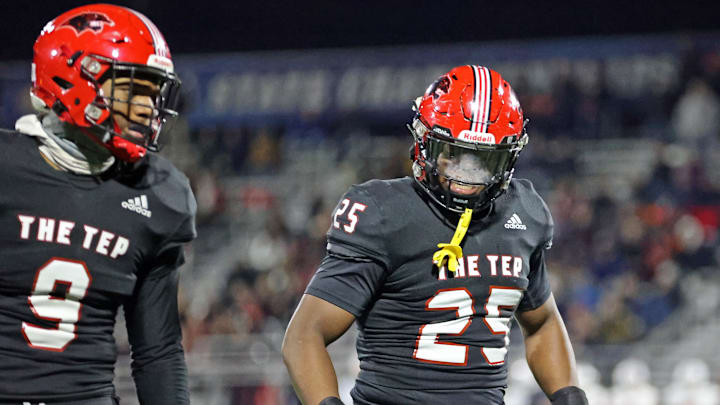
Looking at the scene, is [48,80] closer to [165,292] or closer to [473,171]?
[165,292]

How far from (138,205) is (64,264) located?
276 mm

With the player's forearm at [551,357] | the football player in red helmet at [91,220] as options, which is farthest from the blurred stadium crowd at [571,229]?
the football player in red helmet at [91,220]

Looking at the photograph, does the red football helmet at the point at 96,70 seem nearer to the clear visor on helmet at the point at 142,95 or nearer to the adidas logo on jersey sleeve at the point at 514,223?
the clear visor on helmet at the point at 142,95

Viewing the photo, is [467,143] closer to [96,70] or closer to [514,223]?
[514,223]

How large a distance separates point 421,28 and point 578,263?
6.78 metres

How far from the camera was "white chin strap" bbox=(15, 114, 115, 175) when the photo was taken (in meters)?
2.64

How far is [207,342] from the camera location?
934 centimetres

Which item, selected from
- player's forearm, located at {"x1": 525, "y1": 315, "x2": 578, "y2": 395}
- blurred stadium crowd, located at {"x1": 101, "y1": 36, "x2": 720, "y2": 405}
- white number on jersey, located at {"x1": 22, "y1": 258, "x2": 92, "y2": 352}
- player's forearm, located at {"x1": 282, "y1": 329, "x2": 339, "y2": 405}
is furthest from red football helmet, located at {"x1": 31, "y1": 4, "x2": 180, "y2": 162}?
blurred stadium crowd, located at {"x1": 101, "y1": 36, "x2": 720, "y2": 405}

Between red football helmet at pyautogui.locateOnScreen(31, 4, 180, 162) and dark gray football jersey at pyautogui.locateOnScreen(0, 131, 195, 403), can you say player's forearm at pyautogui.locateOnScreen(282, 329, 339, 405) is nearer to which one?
dark gray football jersey at pyautogui.locateOnScreen(0, 131, 195, 403)

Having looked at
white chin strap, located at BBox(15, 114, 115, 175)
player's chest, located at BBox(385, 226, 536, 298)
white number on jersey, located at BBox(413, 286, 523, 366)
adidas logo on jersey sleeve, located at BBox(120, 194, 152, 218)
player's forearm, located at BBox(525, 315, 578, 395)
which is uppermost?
white chin strap, located at BBox(15, 114, 115, 175)

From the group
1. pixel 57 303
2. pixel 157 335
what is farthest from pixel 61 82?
pixel 157 335

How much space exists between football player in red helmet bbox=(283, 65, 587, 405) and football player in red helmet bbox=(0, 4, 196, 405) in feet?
1.44

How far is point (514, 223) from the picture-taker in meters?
2.93

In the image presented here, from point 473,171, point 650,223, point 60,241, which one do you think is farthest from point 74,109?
point 650,223
